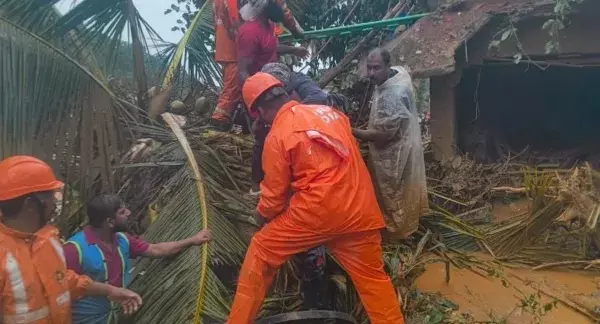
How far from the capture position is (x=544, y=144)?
8.20 m

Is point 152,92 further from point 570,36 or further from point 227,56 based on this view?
point 570,36

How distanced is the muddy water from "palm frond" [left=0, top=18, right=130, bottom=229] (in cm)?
241

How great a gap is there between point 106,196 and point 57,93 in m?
0.98

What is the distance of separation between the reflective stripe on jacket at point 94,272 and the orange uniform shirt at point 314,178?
767 mm

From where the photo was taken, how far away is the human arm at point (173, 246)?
3496 millimetres

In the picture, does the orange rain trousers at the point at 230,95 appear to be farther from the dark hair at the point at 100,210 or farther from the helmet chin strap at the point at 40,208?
the helmet chin strap at the point at 40,208

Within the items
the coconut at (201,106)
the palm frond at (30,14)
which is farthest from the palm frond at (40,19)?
the coconut at (201,106)

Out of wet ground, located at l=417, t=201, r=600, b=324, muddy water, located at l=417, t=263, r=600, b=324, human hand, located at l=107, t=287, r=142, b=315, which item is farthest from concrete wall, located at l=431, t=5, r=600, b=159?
human hand, located at l=107, t=287, r=142, b=315

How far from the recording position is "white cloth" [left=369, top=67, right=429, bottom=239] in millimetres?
4406

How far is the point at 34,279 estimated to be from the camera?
8.63 feet

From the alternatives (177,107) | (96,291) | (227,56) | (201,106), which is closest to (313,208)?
(96,291)

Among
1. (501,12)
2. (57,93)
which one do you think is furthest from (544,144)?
(57,93)

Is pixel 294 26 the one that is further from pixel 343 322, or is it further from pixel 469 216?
pixel 343 322

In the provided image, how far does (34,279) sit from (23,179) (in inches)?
16.5
